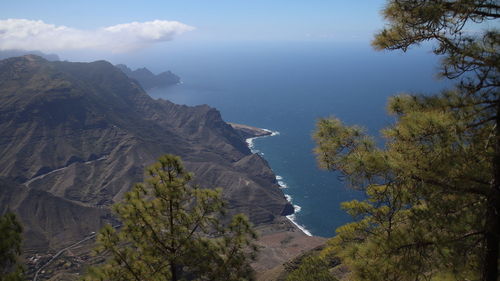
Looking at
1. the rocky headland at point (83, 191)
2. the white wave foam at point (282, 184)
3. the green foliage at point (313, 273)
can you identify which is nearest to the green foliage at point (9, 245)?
the green foliage at point (313, 273)

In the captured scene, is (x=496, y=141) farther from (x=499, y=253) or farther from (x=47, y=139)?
(x=47, y=139)

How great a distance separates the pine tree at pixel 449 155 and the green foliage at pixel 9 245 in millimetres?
10197

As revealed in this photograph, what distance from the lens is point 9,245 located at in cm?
1120

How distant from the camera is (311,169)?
171250 millimetres

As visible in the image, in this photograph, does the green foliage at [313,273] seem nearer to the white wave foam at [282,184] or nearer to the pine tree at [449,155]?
the pine tree at [449,155]

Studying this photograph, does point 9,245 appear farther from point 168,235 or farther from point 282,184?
point 282,184

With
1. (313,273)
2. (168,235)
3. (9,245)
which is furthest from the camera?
(313,273)

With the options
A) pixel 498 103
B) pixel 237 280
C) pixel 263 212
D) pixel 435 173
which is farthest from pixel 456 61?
pixel 263 212

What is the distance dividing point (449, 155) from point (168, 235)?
31.6 ft

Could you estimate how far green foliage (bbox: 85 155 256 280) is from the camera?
13492 millimetres

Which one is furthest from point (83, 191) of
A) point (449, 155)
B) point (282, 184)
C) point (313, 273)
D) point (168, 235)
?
point (449, 155)

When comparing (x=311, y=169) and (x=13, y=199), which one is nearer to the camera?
(x=13, y=199)

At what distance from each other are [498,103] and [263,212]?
13797cm

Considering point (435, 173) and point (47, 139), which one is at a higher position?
point (435, 173)
